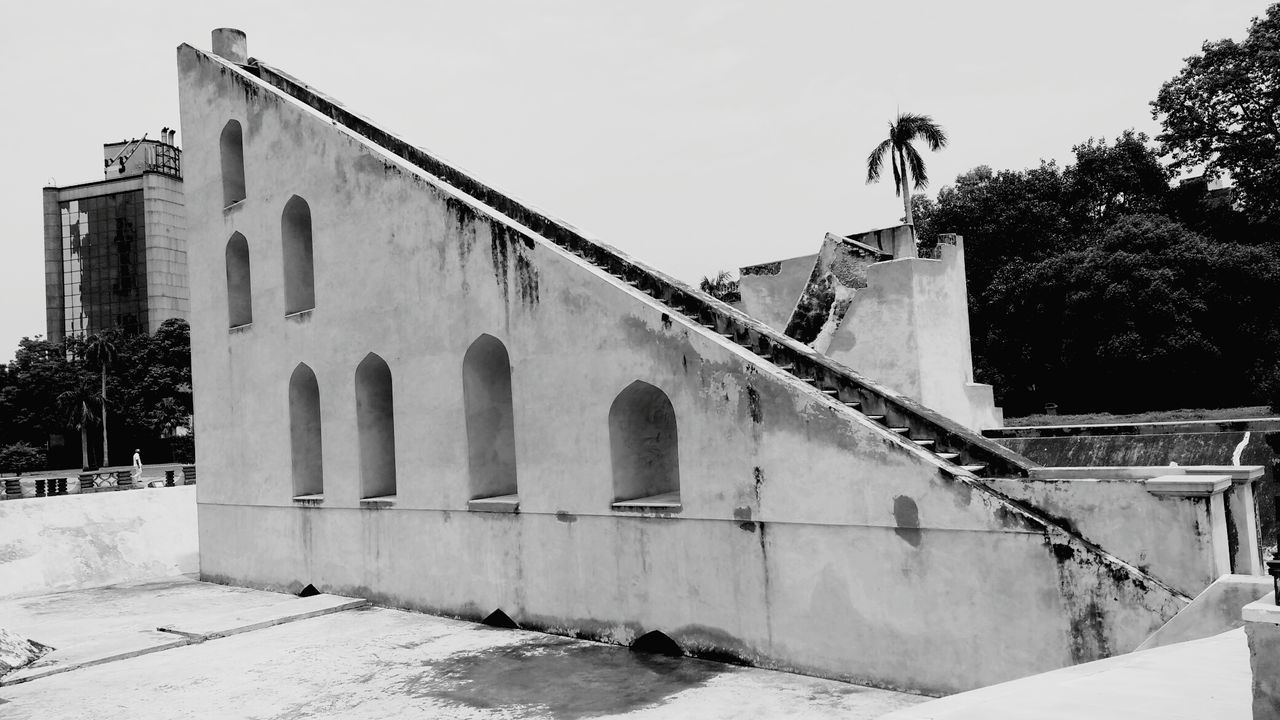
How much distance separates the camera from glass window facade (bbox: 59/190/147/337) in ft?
263

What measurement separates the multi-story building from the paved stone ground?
255 feet

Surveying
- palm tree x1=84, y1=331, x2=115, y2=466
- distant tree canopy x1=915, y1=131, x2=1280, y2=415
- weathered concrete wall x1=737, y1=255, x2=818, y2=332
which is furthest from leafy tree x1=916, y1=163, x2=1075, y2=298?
palm tree x1=84, y1=331, x2=115, y2=466

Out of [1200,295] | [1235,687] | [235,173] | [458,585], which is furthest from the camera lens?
[1200,295]

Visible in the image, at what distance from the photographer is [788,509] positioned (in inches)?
287

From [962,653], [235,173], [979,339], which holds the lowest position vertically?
[962,653]

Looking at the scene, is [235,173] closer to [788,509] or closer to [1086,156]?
[788,509]

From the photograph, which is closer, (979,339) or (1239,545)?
(1239,545)

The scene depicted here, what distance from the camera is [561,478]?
9.06 m

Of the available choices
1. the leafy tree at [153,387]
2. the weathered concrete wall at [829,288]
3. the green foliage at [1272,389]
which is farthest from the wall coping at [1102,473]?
the leafy tree at [153,387]

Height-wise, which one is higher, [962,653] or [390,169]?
[390,169]

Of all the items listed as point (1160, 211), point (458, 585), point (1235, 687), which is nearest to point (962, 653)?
point (1235, 687)

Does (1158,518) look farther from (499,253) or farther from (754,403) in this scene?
(499,253)

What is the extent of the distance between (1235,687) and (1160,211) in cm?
3171

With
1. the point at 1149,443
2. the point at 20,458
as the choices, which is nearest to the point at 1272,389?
the point at 1149,443
